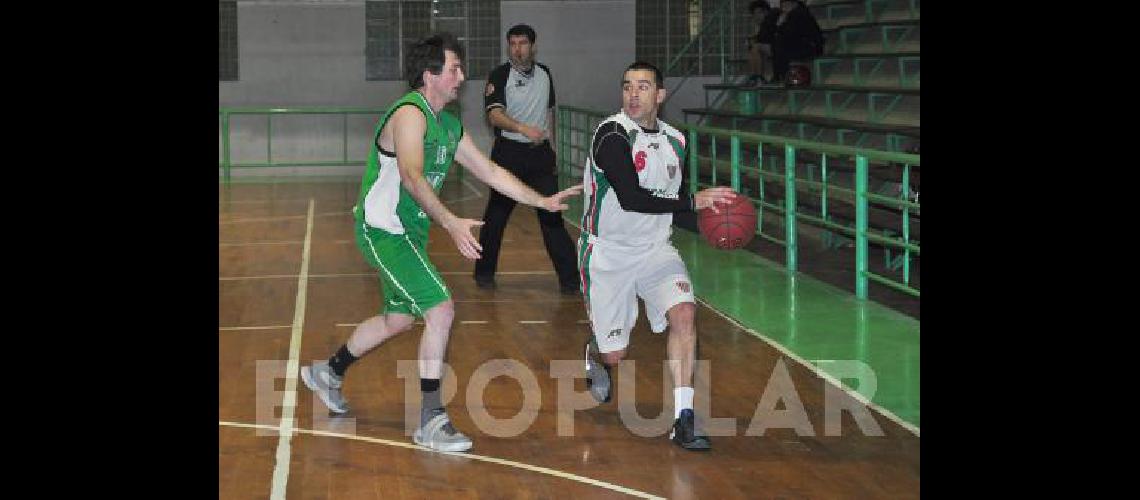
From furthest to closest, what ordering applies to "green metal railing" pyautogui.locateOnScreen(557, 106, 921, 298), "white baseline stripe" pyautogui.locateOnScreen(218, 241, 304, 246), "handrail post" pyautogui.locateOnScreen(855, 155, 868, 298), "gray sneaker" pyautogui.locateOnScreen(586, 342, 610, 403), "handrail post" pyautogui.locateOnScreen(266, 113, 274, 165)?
"handrail post" pyautogui.locateOnScreen(266, 113, 274, 165) < "white baseline stripe" pyautogui.locateOnScreen(218, 241, 304, 246) < "handrail post" pyautogui.locateOnScreen(855, 155, 868, 298) < "green metal railing" pyautogui.locateOnScreen(557, 106, 921, 298) < "gray sneaker" pyautogui.locateOnScreen(586, 342, 610, 403)

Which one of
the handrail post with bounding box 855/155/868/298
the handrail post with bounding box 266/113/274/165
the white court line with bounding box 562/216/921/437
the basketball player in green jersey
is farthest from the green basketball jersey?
the handrail post with bounding box 266/113/274/165

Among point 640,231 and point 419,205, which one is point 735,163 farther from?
point 419,205

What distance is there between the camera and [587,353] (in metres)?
8.29

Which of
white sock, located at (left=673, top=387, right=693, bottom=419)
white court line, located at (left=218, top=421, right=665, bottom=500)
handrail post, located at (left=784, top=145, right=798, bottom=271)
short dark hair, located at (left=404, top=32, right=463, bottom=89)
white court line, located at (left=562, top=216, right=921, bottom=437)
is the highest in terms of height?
short dark hair, located at (left=404, top=32, right=463, bottom=89)

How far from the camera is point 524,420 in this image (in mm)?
7867

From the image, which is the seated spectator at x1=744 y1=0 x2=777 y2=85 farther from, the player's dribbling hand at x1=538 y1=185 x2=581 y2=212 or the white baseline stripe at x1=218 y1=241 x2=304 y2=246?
the player's dribbling hand at x1=538 y1=185 x2=581 y2=212

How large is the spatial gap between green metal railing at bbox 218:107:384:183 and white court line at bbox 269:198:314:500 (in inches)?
470

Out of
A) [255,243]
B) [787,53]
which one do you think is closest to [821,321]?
[255,243]

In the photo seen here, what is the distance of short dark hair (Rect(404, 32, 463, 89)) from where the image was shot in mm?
7188
